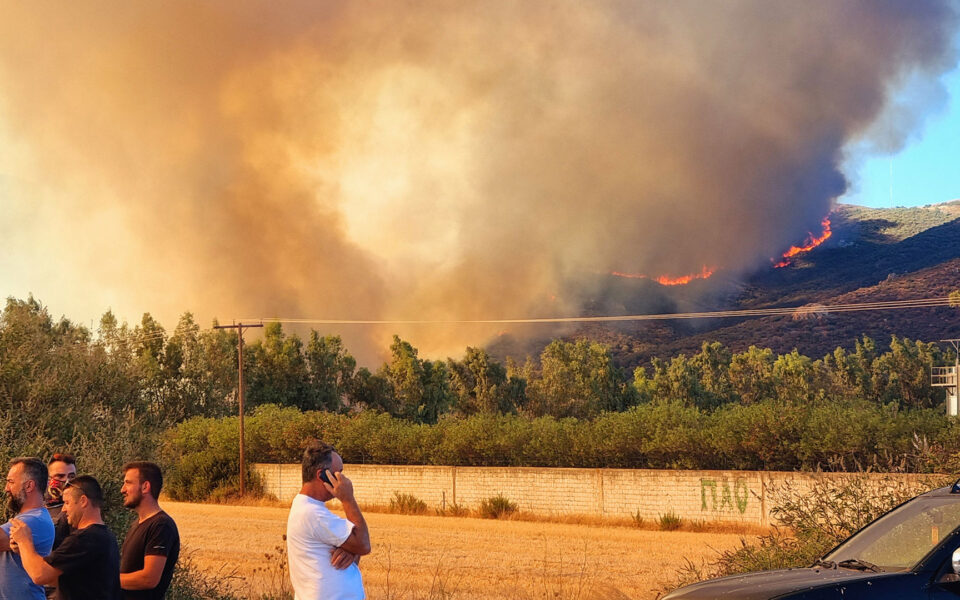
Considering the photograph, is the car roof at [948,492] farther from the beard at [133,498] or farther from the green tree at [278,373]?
the green tree at [278,373]

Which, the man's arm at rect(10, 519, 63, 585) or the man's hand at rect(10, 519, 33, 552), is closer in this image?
the man's arm at rect(10, 519, 63, 585)

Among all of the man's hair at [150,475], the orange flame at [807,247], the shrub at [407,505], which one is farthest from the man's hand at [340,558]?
the orange flame at [807,247]

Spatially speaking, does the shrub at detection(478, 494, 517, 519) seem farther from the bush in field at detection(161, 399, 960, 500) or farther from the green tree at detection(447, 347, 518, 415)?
the green tree at detection(447, 347, 518, 415)

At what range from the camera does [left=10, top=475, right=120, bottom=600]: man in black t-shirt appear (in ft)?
21.2

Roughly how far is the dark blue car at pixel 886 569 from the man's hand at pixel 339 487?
2.83 meters

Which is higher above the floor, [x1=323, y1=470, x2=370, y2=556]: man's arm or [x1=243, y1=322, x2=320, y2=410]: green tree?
[x1=243, y1=322, x2=320, y2=410]: green tree

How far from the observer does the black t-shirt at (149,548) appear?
6.82 metres

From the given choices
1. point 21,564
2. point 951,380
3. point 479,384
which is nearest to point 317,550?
point 21,564

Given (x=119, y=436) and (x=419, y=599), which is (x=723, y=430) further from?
(x=119, y=436)

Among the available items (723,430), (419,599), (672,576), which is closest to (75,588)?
(419,599)

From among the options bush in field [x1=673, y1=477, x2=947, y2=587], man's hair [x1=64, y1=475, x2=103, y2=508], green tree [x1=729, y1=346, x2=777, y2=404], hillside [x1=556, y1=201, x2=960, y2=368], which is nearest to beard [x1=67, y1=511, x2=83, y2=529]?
man's hair [x1=64, y1=475, x2=103, y2=508]

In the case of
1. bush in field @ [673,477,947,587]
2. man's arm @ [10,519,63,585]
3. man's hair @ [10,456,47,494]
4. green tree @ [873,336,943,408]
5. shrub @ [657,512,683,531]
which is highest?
green tree @ [873,336,943,408]

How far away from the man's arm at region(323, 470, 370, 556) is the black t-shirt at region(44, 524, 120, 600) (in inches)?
59.3

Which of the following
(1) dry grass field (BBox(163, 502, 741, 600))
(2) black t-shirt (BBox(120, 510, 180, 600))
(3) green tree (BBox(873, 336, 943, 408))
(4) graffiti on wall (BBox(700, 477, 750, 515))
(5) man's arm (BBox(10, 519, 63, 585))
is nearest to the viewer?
(5) man's arm (BBox(10, 519, 63, 585))
